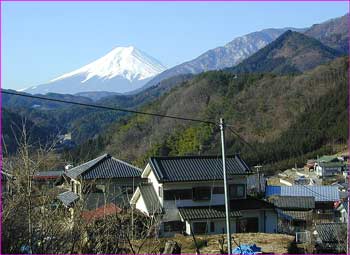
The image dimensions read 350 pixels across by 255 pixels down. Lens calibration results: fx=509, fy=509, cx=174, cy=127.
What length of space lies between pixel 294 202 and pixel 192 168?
392 inches

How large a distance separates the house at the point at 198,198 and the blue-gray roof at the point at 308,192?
1020cm

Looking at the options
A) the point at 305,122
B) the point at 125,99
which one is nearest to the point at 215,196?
the point at 305,122

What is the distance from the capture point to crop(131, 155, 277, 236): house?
550 inches

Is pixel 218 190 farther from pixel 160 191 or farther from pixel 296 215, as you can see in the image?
pixel 296 215

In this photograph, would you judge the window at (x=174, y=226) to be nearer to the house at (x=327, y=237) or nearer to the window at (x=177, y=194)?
the window at (x=177, y=194)

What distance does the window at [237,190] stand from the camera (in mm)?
15008

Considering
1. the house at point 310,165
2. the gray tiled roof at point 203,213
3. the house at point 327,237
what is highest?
the house at point 310,165

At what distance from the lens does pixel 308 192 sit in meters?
26.1

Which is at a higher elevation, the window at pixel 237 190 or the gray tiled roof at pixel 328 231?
the window at pixel 237 190

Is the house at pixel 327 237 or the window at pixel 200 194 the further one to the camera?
the window at pixel 200 194

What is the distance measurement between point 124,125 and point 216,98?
12.3 meters

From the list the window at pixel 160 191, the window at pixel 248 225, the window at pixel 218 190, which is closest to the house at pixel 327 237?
the window at pixel 248 225

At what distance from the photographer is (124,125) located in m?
62.6

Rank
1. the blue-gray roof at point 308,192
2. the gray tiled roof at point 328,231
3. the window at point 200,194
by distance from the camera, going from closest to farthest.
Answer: the gray tiled roof at point 328,231, the window at point 200,194, the blue-gray roof at point 308,192
